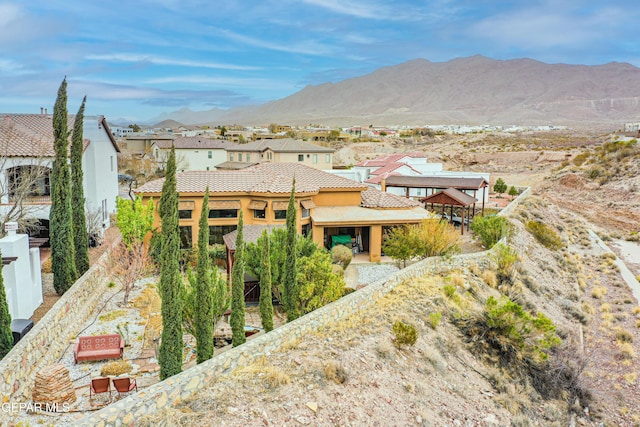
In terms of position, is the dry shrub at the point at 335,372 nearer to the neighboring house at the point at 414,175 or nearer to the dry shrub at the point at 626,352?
the dry shrub at the point at 626,352

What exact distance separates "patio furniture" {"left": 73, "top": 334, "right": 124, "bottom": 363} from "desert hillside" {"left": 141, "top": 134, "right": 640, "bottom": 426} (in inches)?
194

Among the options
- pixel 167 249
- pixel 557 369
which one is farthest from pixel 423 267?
pixel 167 249

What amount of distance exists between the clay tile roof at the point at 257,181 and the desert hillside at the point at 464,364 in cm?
1003

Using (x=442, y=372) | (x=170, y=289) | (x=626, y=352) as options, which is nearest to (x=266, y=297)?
(x=170, y=289)

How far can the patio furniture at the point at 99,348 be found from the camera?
16.7 metres

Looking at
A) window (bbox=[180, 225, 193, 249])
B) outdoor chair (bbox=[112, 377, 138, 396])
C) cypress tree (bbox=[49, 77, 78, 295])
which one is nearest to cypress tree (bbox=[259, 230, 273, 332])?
outdoor chair (bbox=[112, 377, 138, 396])

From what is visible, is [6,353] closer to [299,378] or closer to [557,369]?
[299,378]

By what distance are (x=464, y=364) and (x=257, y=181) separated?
1693 cm

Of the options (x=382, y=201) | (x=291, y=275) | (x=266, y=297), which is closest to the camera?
(x=266, y=297)

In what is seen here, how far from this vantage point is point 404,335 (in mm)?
17859

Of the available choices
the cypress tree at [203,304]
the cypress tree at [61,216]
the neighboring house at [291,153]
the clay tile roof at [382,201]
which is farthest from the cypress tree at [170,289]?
the neighboring house at [291,153]

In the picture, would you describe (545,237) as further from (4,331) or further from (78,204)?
(4,331)

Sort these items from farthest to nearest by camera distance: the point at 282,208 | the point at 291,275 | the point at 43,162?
the point at 282,208 < the point at 43,162 < the point at 291,275

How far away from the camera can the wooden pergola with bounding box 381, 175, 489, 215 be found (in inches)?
1511
